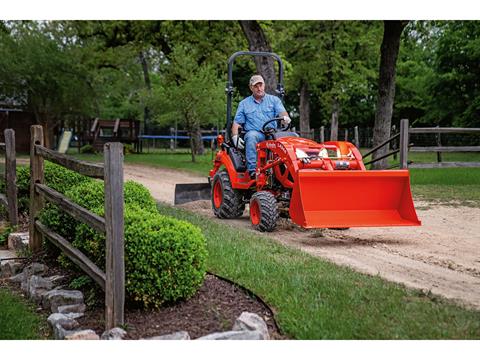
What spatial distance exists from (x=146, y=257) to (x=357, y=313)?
4.84 ft

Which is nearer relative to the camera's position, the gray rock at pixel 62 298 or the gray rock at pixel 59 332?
the gray rock at pixel 59 332

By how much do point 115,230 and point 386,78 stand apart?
44.6 ft

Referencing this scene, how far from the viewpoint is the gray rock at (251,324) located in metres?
4.24

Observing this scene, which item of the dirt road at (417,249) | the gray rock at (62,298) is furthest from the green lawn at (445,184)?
the gray rock at (62,298)

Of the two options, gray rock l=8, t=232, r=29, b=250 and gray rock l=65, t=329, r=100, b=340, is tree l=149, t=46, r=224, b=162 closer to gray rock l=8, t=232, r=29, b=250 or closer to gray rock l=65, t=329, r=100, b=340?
gray rock l=8, t=232, r=29, b=250

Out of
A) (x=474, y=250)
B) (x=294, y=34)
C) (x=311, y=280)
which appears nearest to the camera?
(x=311, y=280)

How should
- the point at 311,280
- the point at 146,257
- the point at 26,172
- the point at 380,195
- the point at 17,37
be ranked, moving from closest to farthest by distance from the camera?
the point at 146,257 < the point at 311,280 < the point at 380,195 < the point at 26,172 < the point at 17,37

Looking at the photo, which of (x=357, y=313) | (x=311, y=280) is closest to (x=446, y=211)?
(x=311, y=280)

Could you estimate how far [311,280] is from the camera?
17.6 ft

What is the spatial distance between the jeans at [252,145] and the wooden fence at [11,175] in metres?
2.88

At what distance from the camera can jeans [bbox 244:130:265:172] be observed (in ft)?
28.9

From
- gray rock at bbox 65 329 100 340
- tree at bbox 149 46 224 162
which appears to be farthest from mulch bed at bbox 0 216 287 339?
tree at bbox 149 46 224 162

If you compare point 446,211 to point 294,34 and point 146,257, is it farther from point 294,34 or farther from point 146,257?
point 294,34

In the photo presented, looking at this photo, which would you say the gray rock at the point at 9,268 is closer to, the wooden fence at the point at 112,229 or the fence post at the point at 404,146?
the wooden fence at the point at 112,229
